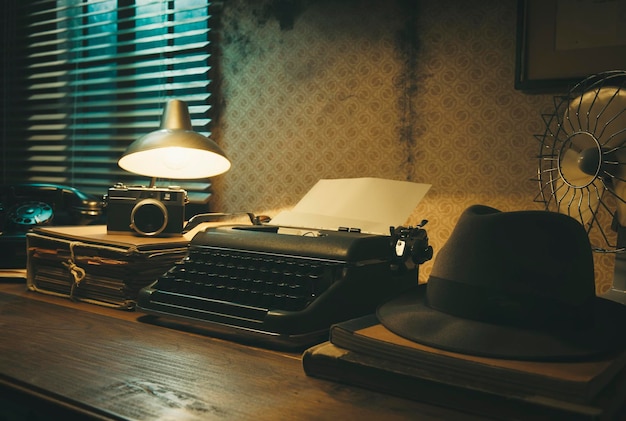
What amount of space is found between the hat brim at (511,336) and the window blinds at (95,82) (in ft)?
4.01

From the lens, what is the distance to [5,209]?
1.83 m

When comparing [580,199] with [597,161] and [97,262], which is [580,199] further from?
[97,262]

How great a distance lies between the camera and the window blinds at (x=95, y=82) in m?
2.00

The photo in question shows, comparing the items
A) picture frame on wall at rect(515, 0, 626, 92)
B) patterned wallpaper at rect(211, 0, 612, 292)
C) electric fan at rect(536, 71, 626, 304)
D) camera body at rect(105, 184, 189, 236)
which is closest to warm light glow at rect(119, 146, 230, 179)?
patterned wallpaper at rect(211, 0, 612, 292)

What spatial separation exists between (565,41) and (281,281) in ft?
2.76

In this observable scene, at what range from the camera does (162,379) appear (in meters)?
0.87

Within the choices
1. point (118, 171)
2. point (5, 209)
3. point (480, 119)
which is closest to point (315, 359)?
point (480, 119)

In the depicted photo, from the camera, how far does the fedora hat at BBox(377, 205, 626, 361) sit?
0.79 meters

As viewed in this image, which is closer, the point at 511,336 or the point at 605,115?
the point at 511,336

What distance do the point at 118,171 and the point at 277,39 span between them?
782 mm

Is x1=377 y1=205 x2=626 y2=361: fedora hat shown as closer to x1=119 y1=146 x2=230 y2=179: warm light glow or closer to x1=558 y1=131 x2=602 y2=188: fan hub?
x1=558 y1=131 x2=602 y2=188: fan hub

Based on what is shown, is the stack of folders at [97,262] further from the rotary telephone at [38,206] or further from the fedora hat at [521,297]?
the fedora hat at [521,297]

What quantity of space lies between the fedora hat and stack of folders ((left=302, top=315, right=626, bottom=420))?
0.08 feet

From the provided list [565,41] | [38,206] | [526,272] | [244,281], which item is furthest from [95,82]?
[526,272]
